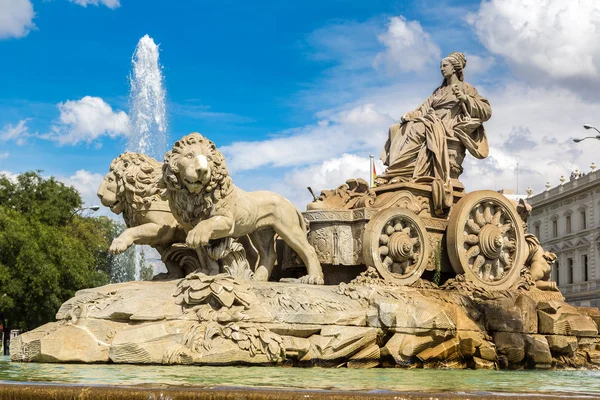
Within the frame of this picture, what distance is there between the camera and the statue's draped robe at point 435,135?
520 inches

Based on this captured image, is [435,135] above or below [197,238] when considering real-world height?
above

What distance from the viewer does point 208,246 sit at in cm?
1092

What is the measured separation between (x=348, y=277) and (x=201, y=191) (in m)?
3.07

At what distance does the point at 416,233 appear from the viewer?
1212cm

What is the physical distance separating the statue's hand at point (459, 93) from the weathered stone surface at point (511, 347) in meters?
4.24

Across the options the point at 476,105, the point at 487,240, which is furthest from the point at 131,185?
the point at 476,105

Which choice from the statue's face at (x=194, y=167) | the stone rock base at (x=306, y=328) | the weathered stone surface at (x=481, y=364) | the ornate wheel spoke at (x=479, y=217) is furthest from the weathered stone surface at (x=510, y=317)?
the statue's face at (x=194, y=167)

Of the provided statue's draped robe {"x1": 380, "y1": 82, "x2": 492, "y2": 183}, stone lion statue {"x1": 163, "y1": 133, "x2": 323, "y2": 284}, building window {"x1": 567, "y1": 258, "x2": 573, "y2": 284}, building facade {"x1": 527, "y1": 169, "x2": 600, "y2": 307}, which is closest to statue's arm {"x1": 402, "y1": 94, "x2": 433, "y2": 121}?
statue's draped robe {"x1": 380, "y1": 82, "x2": 492, "y2": 183}

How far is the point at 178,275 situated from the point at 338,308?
270cm

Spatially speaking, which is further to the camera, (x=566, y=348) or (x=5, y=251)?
(x=5, y=251)

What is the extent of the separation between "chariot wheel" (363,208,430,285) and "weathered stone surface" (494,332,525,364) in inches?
59.0

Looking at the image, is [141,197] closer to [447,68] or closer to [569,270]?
[447,68]

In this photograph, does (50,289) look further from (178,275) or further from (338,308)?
(338,308)

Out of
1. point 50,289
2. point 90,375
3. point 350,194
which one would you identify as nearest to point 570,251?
point 50,289
